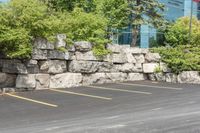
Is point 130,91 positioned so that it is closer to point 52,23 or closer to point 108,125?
point 52,23

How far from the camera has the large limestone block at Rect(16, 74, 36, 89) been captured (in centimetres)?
2023

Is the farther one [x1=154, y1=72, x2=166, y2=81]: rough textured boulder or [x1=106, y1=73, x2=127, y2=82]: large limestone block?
[x1=154, y1=72, x2=166, y2=81]: rough textured boulder

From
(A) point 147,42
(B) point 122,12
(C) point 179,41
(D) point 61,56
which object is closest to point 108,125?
(D) point 61,56

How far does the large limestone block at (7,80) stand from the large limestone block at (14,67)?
0.21 meters

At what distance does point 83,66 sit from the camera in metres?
22.5

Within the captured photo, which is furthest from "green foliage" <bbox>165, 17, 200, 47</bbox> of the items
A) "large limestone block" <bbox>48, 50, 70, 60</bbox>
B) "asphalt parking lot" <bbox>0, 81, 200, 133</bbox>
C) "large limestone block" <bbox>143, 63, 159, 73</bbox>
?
"large limestone block" <bbox>48, 50, 70, 60</bbox>

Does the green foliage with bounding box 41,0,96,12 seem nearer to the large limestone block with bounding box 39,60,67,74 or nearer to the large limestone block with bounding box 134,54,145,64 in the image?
the large limestone block with bounding box 134,54,145,64

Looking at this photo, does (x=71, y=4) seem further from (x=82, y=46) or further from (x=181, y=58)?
(x=82, y=46)

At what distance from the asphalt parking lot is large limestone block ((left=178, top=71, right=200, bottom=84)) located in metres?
1.77

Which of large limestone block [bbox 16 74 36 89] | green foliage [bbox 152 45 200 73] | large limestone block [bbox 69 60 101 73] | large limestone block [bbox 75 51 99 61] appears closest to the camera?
large limestone block [bbox 16 74 36 89]

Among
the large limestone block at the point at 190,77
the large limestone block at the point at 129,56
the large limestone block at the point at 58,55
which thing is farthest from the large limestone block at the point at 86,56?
the large limestone block at the point at 190,77

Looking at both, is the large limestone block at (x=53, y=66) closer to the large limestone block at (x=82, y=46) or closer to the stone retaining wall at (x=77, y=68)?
the stone retaining wall at (x=77, y=68)

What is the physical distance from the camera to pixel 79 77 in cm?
2231

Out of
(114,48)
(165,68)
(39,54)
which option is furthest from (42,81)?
(165,68)
